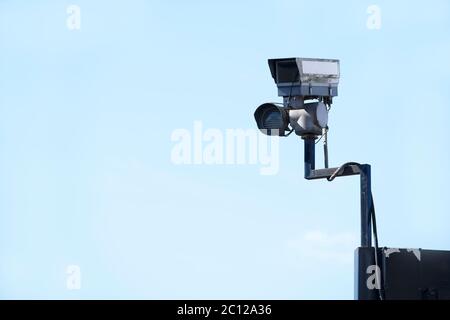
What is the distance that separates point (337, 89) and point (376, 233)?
276cm

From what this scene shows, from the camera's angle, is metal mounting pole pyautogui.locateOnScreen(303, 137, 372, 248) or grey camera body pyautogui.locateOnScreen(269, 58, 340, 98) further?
grey camera body pyautogui.locateOnScreen(269, 58, 340, 98)

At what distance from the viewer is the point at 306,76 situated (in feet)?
35.7

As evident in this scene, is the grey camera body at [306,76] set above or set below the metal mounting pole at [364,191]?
above

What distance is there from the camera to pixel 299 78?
1086 cm

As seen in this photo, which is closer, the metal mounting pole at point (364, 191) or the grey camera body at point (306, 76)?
the metal mounting pole at point (364, 191)

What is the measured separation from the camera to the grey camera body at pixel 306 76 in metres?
10.9

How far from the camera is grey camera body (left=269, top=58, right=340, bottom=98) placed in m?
10.9

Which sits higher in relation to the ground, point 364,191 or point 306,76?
point 306,76

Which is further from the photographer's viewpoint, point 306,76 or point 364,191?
point 306,76

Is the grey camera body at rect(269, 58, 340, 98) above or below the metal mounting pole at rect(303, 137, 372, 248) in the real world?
above
